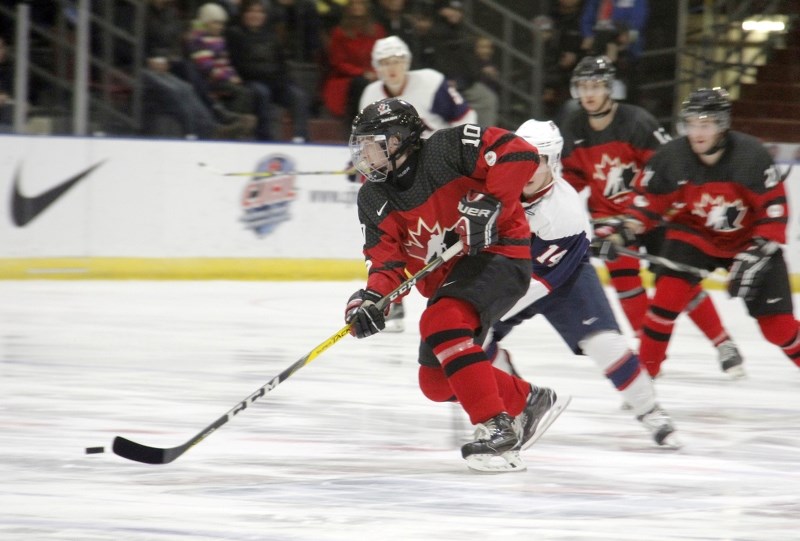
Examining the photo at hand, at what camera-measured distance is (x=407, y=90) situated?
6387 millimetres

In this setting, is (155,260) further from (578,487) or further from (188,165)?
(578,487)

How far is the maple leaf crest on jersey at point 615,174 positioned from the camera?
552 centimetres

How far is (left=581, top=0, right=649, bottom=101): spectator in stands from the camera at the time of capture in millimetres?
8195

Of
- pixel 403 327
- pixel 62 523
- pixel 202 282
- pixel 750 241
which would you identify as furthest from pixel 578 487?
pixel 202 282

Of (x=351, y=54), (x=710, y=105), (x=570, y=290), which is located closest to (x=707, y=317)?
(x=710, y=105)

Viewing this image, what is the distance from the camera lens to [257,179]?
7805mm

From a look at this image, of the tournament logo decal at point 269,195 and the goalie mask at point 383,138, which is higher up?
the goalie mask at point 383,138

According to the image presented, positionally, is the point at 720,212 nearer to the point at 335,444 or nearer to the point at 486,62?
the point at 335,444

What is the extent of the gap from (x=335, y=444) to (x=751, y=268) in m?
1.64

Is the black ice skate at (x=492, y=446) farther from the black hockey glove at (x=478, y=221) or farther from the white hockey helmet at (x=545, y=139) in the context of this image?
the white hockey helmet at (x=545, y=139)

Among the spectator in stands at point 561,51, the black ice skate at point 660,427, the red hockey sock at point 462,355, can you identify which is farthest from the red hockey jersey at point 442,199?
the spectator in stands at point 561,51

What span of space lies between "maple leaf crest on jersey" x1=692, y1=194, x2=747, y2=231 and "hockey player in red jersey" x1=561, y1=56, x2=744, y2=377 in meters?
0.63

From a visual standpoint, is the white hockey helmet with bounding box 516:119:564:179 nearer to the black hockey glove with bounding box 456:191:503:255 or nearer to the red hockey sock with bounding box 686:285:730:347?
the black hockey glove with bounding box 456:191:503:255

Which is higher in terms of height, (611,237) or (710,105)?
(710,105)
